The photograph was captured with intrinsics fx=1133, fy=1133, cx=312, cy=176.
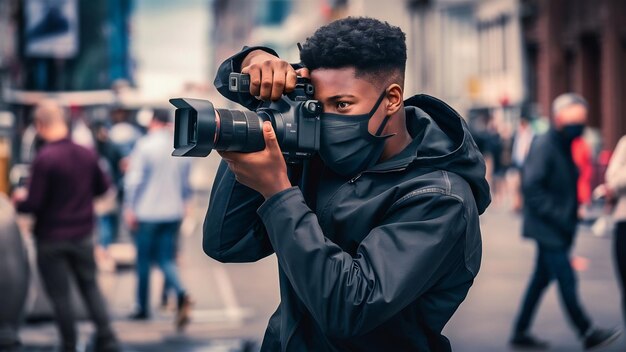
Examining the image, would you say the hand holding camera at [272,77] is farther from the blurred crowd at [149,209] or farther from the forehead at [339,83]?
the blurred crowd at [149,209]

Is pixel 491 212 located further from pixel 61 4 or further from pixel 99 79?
pixel 99 79

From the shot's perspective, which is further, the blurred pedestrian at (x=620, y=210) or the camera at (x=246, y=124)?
the blurred pedestrian at (x=620, y=210)

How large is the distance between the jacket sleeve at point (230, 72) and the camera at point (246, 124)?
67 mm

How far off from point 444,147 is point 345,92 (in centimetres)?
31

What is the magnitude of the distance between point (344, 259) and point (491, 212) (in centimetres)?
2136

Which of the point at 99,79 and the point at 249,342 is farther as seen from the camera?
the point at 99,79

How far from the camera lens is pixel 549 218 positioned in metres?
8.58

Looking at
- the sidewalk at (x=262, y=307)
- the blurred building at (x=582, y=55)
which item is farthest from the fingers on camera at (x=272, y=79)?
the blurred building at (x=582, y=55)

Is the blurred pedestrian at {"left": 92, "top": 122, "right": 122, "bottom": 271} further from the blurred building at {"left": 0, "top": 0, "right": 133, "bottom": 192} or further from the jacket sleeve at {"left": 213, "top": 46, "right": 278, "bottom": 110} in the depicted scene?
the jacket sleeve at {"left": 213, "top": 46, "right": 278, "bottom": 110}

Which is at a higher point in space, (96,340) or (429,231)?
(429,231)

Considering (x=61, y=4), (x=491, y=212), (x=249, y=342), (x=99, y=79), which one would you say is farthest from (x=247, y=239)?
(x=99, y=79)

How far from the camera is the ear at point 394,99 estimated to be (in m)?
2.72

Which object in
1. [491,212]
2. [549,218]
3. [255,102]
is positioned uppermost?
[255,102]

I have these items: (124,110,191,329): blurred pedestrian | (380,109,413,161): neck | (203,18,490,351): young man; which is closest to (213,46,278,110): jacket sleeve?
(203,18,490,351): young man
